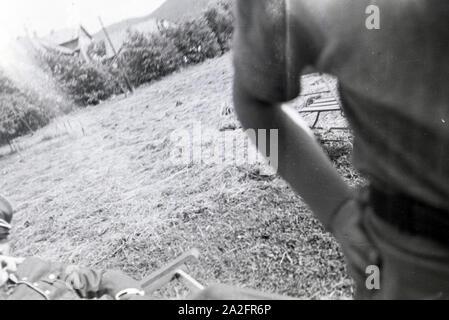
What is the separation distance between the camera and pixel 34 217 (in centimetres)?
141

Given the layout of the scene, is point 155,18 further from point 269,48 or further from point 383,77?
point 383,77

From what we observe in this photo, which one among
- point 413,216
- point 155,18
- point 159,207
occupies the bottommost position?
point 159,207

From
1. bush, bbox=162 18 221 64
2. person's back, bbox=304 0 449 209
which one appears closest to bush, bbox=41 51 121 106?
bush, bbox=162 18 221 64

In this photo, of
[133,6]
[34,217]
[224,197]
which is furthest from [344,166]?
[34,217]

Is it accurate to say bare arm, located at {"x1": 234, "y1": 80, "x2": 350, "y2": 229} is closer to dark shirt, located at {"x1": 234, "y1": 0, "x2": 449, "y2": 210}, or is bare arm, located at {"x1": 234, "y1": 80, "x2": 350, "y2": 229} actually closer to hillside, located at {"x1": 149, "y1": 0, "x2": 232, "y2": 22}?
dark shirt, located at {"x1": 234, "y1": 0, "x2": 449, "y2": 210}

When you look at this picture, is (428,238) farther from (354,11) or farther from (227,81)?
(227,81)

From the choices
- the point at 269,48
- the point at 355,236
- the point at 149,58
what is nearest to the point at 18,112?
the point at 149,58

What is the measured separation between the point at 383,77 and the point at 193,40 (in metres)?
0.78

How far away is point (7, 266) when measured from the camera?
4.42ft

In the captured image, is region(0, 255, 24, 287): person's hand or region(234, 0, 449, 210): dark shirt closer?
region(234, 0, 449, 210): dark shirt

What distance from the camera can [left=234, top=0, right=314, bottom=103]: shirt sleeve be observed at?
66 centimetres

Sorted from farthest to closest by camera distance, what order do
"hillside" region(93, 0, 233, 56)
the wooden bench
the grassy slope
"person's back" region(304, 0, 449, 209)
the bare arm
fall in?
the grassy slope, "hillside" region(93, 0, 233, 56), the wooden bench, the bare arm, "person's back" region(304, 0, 449, 209)

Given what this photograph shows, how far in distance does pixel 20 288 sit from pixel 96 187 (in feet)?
1.34

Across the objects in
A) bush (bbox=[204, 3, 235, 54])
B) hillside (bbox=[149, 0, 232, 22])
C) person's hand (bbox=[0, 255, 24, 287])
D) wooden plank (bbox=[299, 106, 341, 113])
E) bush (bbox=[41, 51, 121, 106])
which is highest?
hillside (bbox=[149, 0, 232, 22])
